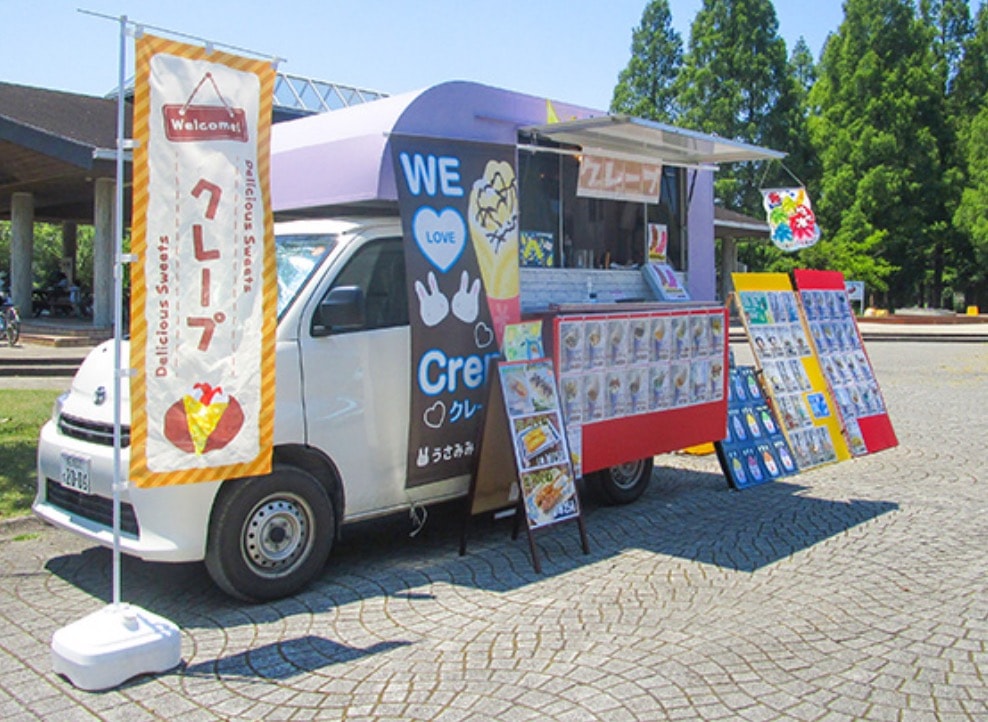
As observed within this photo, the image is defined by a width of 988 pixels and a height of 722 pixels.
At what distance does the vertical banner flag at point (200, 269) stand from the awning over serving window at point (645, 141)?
2632 millimetres

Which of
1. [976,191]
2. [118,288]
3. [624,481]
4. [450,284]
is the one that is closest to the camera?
[118,288]

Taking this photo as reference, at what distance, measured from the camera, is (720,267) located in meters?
38.8

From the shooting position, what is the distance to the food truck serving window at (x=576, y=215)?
6.90 metres

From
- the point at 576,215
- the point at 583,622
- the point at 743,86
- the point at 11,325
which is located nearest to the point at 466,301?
the point at 576,215

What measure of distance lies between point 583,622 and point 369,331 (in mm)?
2115

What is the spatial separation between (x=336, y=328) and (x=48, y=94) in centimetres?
2206

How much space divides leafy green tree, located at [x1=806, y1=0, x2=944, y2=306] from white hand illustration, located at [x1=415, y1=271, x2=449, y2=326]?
42.7 m

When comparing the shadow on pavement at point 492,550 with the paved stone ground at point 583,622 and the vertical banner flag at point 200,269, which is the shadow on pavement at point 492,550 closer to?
the paved stone ground at point 583,622

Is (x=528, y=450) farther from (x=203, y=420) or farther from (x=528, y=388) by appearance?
(x=203, y=420)

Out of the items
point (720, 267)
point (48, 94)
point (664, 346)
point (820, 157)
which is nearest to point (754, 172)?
point (820, 157)

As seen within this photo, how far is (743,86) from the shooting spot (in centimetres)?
4566

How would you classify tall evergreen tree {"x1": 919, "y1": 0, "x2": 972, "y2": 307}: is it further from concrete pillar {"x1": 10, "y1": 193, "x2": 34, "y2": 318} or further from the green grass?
the green grass

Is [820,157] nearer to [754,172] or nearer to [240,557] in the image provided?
[754,172]

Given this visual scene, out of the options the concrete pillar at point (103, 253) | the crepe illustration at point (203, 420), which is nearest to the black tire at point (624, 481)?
the crepe illustration at point (203, 420)
